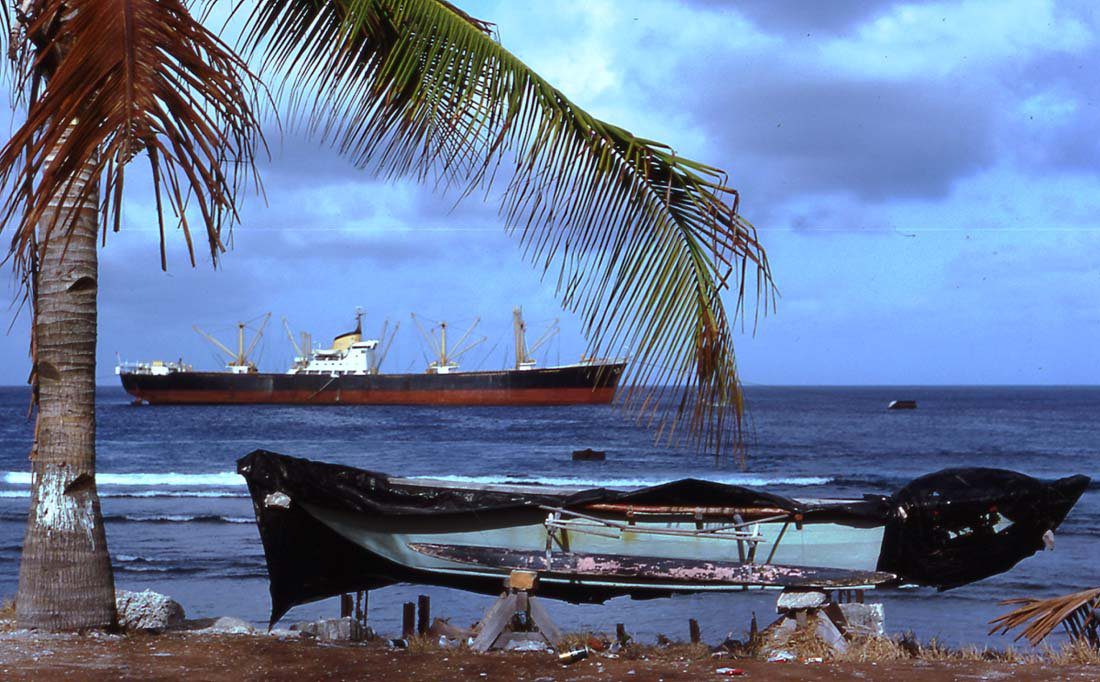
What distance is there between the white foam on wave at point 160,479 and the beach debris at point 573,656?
22.2 metres

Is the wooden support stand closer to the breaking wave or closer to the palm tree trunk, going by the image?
the palm tree trunk

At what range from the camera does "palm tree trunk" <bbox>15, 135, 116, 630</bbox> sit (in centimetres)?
615

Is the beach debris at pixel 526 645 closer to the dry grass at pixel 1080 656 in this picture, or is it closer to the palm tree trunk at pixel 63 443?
the palm tree trunk at pixel 63 443

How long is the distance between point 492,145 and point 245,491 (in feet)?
72.5

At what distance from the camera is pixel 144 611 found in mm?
6902

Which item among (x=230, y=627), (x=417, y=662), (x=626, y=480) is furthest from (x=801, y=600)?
(x=626, y=480)

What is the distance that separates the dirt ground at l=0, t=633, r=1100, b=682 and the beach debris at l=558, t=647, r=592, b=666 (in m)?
0.03

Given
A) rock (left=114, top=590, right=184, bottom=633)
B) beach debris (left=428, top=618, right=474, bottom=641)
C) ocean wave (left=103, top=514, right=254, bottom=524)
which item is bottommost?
ocean wave (left=103, top=514, right=254, bottom=524)

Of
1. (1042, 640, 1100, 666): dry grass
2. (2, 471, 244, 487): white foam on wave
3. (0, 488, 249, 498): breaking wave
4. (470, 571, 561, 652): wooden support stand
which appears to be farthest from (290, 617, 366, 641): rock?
(2, 471, 244, 487): white foam on wave

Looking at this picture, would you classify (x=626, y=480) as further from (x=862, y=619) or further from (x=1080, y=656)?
(x=1080, y=656)

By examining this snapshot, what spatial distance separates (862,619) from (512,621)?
2250 millimetres

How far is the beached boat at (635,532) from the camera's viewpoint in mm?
7121

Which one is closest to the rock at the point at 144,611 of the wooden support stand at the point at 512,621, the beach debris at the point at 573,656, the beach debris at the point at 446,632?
the beach debris at the point at 446,632

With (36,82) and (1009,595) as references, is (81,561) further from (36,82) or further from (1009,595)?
(1009,595)
